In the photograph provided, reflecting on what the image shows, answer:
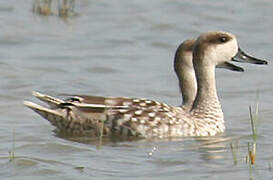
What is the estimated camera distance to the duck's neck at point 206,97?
11.2 meters

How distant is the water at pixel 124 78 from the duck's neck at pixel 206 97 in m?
0.30

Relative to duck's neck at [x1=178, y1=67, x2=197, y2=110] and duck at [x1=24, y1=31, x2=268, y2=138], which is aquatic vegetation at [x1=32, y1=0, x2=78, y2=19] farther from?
duck at [x1=24, y1=31, x2=268, y2=138]

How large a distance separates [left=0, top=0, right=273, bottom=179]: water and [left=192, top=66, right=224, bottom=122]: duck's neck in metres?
0.30

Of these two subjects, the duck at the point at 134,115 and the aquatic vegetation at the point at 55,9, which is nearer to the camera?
the duck at the point at 134,115

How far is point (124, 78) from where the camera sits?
13.9 m

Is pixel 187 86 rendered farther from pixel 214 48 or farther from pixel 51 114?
pixel 51 114

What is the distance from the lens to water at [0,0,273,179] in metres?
9.37

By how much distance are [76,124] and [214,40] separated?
1741 millimetres

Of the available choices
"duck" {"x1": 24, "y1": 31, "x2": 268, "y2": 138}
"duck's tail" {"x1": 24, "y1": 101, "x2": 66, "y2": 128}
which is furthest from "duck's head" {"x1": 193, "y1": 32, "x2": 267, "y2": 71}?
"duck's tail" {"x1": 24, "y1": 101, "x2": 66, "y2": 128}

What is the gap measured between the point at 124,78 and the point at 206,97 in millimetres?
2814

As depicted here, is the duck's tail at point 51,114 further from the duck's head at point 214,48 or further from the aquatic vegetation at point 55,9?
the aquatic vegetation at point 55,9

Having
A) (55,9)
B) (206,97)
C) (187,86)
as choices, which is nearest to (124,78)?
(187,86)

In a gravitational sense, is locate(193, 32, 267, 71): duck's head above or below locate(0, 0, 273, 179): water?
above

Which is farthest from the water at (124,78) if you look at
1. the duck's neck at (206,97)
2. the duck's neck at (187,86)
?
the duck's neck at (187,86)
